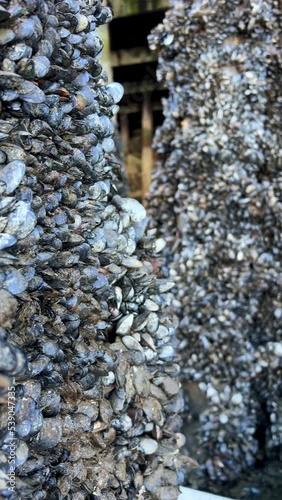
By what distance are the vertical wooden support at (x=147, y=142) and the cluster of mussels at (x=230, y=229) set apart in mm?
919

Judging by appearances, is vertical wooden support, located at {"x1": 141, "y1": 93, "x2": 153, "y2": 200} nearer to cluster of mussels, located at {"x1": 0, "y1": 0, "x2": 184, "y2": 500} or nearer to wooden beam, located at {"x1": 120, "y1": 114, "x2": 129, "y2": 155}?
wooden beam, located at {"x1": 120, "y1": 114, "x2": 129, "y2": 155}

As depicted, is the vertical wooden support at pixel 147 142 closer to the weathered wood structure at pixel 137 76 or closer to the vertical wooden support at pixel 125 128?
→ the weathered wood structure at pixel 137 76

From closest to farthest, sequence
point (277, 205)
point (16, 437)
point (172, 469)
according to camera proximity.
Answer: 1. point (16, 437)
2. point (172, 469)
3. point (277, 205)

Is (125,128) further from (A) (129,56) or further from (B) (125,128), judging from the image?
(A) (129,56)

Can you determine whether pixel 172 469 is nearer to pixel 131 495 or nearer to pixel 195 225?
pixel 131 495

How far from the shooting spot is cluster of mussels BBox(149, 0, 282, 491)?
78.7 inches

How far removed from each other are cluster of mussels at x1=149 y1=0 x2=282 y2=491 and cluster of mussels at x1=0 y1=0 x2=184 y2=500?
0.96 m

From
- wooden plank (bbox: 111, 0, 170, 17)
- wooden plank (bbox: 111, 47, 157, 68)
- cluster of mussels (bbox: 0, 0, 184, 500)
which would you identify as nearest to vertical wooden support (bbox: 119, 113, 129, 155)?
wooden plank (bbox: 111, 47, 157, 68)

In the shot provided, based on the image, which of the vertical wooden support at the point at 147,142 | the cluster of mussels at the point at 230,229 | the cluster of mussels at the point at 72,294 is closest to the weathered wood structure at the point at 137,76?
the vertical wooden support at the point at 147,142

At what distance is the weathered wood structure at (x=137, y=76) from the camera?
9.26ft

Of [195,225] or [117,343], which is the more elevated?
[117,343]

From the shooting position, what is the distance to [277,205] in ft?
6.55

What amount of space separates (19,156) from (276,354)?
1.54 m

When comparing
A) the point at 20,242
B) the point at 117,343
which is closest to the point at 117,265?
the point at 117,343
